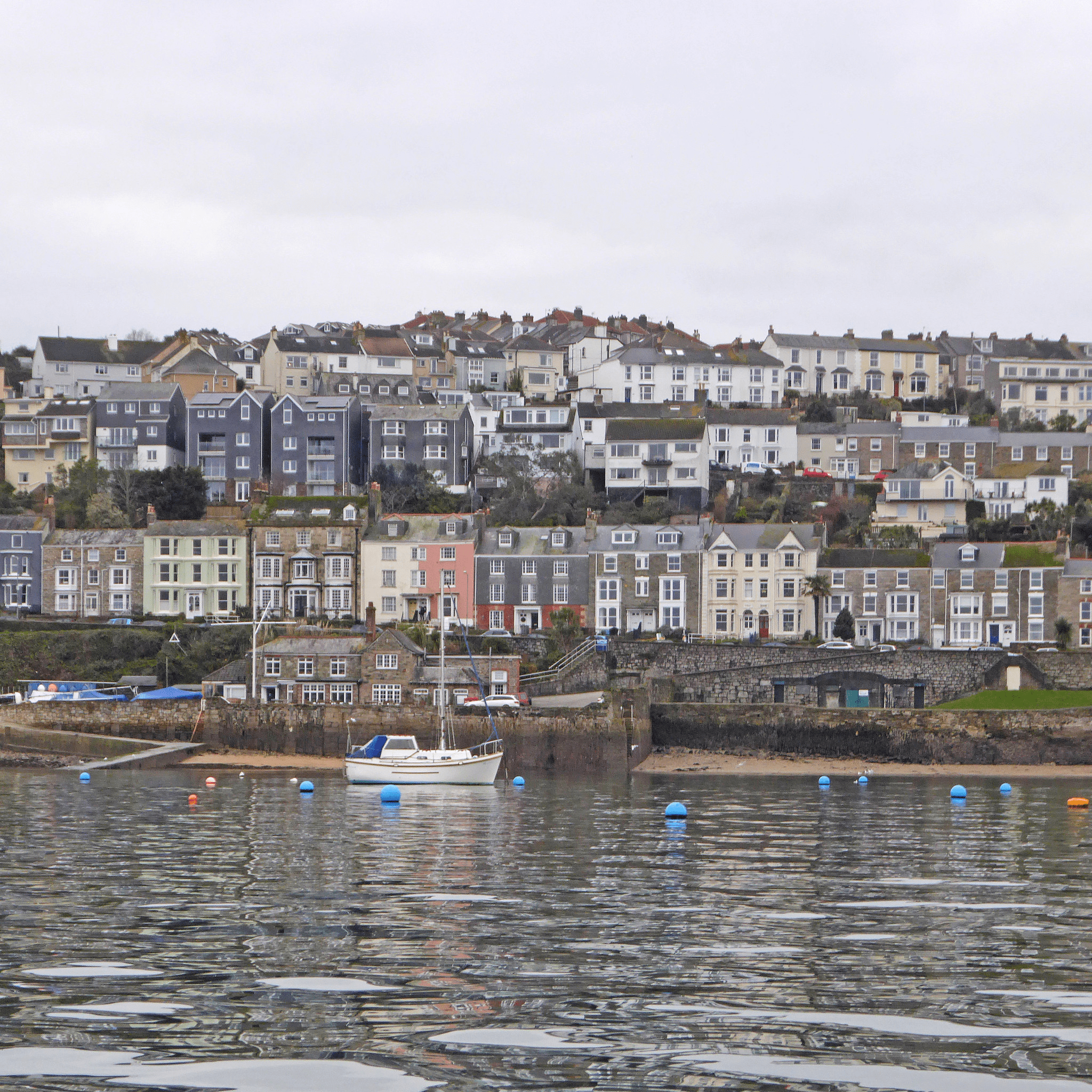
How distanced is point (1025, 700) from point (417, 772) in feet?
89.2

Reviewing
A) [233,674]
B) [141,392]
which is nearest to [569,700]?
[233,674]

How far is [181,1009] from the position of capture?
1354 centimetres

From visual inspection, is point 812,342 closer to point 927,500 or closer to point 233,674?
point 927,500

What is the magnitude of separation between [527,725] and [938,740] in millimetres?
15660

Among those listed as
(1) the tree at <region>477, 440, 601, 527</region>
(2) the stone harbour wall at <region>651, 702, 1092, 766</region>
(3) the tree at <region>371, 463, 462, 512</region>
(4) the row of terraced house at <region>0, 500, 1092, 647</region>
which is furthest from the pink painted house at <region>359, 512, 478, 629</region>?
(2) the stone harbour wall at <region>651, 702, 1092, 766</region>

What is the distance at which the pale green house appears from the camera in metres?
76.6

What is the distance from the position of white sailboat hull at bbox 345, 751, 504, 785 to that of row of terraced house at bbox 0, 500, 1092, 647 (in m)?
25.3

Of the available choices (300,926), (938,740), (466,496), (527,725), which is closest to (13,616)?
(466,496)

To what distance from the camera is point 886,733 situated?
190 ft

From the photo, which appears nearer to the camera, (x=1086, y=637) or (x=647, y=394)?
(x=1086, y=637)

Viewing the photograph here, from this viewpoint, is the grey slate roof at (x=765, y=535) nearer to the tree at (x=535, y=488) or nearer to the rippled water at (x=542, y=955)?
the tree at (x=535, y=488)

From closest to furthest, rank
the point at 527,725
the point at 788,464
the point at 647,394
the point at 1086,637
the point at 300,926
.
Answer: the point at 300,926
the point at 527,725
the point at 1086,637
the point at 788,464
the point at 647,394

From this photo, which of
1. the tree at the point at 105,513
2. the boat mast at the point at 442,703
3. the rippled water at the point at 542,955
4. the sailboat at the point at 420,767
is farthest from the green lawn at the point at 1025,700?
the tree at the point at 105,513

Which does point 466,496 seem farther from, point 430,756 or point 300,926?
point 300,926
